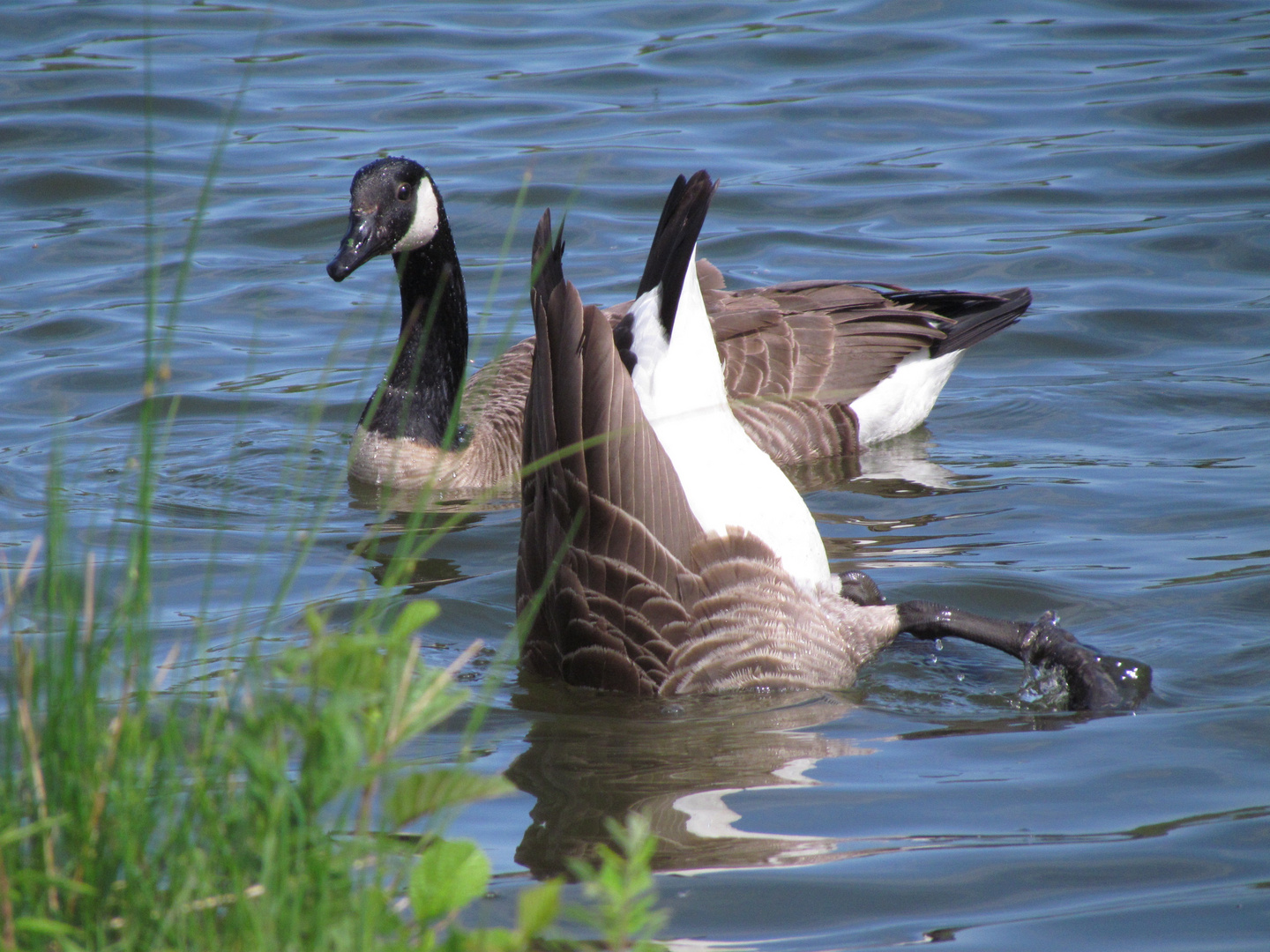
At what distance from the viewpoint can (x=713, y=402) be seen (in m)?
4.64

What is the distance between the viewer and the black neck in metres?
7.14

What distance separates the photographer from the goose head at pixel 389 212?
6.52 metres

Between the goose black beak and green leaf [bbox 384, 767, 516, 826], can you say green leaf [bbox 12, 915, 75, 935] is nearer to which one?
green leaf [bbox 384, 767, 516, 826]

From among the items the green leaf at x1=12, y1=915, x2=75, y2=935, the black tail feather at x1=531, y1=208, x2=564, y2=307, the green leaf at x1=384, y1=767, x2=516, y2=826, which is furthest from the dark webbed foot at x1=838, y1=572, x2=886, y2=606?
the green leaf at x1=12, y1=915, x2=75, y2=935

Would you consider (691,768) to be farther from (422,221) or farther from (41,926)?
(422,221)

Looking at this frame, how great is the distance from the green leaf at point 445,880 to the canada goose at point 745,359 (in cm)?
470

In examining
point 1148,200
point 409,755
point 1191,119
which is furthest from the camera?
point 1191,119

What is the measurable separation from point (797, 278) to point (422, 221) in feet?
11.1

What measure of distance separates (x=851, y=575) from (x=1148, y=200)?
266 inches

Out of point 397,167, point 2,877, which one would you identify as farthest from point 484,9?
point 2,877

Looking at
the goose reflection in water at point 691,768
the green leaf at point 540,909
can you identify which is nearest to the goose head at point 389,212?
the goose reflection in water at point 691,768

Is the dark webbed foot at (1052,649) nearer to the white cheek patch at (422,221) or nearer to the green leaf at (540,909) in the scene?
the green leaf at (540,909)

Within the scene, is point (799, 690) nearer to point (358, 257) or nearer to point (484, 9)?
point (358, 257)

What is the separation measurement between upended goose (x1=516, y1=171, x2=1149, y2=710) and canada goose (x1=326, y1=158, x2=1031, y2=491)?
2371mm
